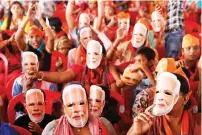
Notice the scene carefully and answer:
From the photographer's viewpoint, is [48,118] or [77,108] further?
[48,118]

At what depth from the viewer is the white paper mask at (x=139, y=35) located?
2.00 m

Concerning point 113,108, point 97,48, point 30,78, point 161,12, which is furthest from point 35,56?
point 161,12

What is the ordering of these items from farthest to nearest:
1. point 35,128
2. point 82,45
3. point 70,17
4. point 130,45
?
point 70,17
point 130,45
point 82,45
point 35,128

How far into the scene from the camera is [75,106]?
4.31ft

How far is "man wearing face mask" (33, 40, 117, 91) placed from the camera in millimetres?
1725

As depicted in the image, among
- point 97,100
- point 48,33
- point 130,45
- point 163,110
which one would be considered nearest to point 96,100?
point 97,100

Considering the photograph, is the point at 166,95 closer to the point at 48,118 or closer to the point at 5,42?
the point at 48,118

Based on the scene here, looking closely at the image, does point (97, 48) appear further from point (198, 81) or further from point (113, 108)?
point (198, 81)

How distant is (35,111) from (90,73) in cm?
38

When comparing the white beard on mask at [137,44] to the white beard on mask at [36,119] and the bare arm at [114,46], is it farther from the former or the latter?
the white beard on mask at [36,119]

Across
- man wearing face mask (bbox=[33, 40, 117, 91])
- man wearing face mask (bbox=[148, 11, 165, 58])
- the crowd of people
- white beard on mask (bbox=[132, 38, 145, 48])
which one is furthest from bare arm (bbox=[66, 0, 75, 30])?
A: man wearing face mask (bbox=[33, 40, 117, 91])

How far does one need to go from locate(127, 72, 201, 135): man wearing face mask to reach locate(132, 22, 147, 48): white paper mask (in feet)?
2.15

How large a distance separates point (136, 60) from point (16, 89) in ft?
1.79

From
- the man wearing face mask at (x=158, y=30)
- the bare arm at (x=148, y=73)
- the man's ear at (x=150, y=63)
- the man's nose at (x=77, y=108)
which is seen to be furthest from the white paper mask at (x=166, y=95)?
the man wearing face mask at (x=158, y=30)
